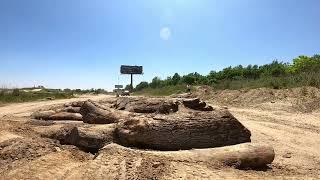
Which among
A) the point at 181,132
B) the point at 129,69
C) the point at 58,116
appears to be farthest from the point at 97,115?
the point at 129,69

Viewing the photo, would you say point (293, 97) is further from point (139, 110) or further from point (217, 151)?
point (217, 151)

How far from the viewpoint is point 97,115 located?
10336 mm

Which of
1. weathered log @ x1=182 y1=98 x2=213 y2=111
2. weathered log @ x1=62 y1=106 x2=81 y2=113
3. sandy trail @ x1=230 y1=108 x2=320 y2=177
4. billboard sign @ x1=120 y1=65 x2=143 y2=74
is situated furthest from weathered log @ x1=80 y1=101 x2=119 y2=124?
billboard sign @ x1=120 y1=65 x2=143 y2=74

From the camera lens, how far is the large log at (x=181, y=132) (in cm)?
804

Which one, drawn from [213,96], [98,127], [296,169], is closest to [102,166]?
[98,127]

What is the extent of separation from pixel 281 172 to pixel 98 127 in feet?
12.6

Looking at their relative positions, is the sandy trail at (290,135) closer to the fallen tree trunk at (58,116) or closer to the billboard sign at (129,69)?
the fallen tree trunk at (58,116)

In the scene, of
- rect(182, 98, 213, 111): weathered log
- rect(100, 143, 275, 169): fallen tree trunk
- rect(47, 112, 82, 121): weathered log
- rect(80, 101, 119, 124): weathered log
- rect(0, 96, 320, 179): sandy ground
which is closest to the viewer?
rect(0, 96, 320, 179): sandy ground

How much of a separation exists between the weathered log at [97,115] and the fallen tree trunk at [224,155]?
238cm

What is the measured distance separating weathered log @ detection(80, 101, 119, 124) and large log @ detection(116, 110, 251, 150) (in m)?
1.55

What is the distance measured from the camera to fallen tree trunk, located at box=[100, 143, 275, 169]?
7160mm

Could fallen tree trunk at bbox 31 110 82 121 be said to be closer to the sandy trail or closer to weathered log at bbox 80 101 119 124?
weathered log at bbox 80 101 119 124

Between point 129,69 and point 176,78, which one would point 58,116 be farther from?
point 176,78

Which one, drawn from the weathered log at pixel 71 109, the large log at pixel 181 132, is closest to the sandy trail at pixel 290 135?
the large log at pixel 181 132
